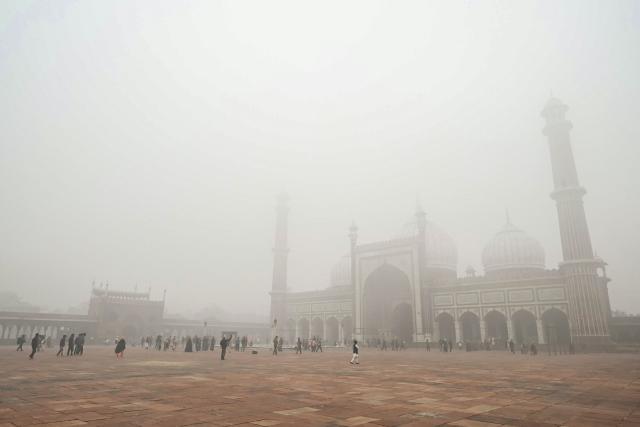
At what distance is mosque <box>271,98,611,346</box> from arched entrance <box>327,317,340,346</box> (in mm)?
117

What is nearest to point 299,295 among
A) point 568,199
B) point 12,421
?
point 568,199

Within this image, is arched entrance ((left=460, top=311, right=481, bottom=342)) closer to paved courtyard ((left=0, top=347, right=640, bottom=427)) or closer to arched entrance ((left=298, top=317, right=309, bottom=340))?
arched entrance ((left=298, top=317, right=309, bottom=340))

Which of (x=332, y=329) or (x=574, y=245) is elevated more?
(x=574, y=245)

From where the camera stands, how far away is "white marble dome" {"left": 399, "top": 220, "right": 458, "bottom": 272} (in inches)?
1736

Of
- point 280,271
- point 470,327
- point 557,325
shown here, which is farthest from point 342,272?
point 557,325

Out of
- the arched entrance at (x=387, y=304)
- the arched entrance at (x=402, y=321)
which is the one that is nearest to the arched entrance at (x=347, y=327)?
the arched entrance at (x=387, y=304)

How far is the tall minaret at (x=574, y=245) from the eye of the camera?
89.8ft

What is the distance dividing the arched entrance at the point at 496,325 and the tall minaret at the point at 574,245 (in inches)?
266

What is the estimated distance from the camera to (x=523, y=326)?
33.3 m

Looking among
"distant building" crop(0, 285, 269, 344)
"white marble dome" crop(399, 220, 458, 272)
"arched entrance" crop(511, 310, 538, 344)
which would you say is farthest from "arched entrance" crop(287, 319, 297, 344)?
"arched entrance" crop(511, 310, 538, 344)

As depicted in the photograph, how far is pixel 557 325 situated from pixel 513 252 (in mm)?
9617

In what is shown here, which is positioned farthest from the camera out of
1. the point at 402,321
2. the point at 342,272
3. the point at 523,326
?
the point at 342,272

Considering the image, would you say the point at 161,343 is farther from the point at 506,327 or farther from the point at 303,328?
the point at 506,327

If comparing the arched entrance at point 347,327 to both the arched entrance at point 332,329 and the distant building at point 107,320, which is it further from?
the distant building at point 107,320
